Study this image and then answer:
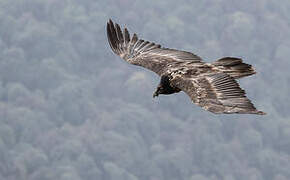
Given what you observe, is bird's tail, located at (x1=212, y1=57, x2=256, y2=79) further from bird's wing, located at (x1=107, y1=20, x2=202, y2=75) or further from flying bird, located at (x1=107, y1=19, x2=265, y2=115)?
bird's wing, located at (x1=107, y1=20, x2=202, y2=75)

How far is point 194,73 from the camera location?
27.7 meters

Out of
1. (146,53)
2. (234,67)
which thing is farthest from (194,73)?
(146,53)

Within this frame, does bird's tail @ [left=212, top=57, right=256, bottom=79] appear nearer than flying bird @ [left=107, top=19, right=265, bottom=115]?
No

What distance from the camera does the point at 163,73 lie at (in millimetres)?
29531

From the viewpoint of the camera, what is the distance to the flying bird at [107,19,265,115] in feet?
78.8

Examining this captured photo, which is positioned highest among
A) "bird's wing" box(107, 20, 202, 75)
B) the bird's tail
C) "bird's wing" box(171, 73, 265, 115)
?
"bird's wing" box(107, 20, 202, 75)

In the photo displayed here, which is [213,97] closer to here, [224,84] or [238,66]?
[224,84]

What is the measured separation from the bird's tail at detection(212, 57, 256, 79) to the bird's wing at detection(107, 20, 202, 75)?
5.82ft

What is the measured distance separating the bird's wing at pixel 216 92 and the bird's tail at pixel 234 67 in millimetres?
1087

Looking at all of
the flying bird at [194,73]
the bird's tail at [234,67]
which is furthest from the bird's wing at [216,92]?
the bird's tail at [234,67]

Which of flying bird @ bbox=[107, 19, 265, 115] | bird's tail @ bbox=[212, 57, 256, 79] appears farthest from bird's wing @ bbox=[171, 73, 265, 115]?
bird's tail @ bbox=[212, 57, 256, 79]

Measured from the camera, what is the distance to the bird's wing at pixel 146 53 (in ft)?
100

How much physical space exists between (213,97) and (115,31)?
1003cm

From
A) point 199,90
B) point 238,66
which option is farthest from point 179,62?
point 199,90
